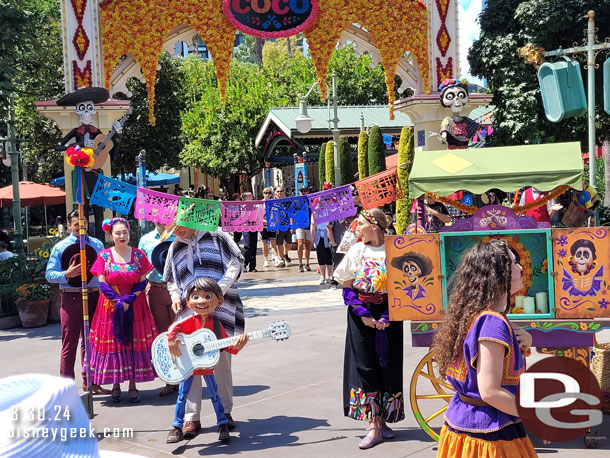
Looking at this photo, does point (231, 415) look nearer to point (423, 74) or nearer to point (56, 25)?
point (423, 74)

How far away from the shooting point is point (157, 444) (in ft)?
20.4

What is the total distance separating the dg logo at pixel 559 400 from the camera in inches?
181

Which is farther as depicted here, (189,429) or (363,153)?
(363,153)

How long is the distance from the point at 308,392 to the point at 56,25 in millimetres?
19089

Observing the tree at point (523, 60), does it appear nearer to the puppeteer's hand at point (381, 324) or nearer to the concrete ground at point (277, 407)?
the concrete ground at point (277, 407)

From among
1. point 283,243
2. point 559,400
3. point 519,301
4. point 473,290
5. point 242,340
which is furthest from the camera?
point 283,243

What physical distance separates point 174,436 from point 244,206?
215cm

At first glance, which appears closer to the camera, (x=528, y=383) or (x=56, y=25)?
(x=528, y=383)

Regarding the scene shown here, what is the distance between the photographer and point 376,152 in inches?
944

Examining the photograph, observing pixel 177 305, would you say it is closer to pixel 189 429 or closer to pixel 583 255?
pixel 189 429

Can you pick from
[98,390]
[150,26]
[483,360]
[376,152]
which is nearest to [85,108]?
[150,26]

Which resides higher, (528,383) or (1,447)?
(1,447)

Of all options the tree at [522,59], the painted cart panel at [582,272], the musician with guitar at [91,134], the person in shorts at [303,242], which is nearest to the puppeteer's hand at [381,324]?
the painted cart panel at [582,272]

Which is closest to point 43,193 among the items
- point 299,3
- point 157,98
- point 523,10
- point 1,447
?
point 157,98
